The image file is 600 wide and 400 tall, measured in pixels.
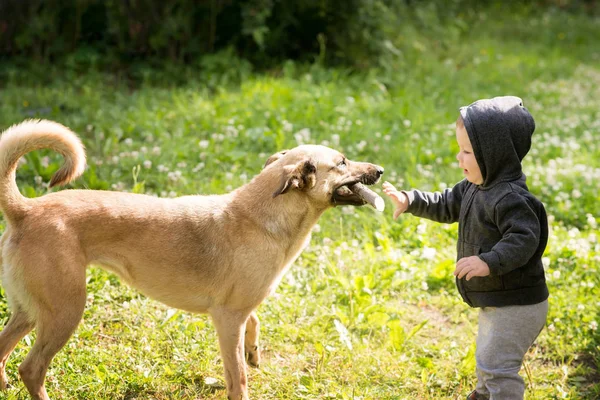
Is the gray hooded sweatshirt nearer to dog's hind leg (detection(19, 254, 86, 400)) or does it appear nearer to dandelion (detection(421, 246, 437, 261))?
dandelion (detection(421, 246, 437, 261))

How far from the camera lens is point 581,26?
15.5 meters

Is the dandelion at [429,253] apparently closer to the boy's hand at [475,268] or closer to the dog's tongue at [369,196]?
the dog's tongue at [369,196]

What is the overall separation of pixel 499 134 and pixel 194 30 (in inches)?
304

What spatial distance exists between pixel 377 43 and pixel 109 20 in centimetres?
396

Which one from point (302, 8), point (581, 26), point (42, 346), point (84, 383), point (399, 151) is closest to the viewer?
point (42, 346)

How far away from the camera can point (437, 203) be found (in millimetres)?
3928

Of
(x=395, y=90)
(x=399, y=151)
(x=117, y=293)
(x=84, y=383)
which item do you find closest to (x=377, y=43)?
(x=395, y=90)

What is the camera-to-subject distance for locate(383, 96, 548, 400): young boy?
132 inches

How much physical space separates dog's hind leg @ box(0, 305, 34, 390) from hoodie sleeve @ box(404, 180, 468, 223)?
225cm

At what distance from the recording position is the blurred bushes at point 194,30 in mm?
9891

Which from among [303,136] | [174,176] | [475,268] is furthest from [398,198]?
[303,136]

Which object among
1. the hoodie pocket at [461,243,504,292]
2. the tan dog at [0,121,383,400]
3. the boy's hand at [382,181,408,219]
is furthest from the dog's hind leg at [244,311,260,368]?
the hoodie pocket at [461,243,504,292]

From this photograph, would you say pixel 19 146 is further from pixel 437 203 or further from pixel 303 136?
pixel 303 136

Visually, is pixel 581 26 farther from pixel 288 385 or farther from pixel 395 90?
pixel 288 385
